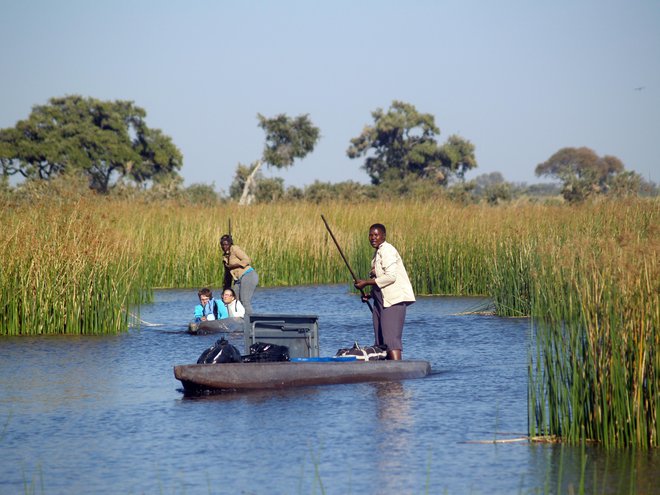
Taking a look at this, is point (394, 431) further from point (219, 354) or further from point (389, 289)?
Answer: point (389, 289)

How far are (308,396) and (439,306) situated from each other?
1001cm

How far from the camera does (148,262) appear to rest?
2512 centimetres

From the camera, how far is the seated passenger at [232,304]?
1838cm

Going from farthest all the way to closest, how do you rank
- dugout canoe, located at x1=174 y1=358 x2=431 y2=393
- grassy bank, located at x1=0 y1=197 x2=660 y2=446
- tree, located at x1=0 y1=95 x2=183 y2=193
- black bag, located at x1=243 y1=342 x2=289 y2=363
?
tree, located at x1=0 y1=95 x2=183 y2=193 < black bag, located at x1=243 y1=342 x2=289 y2=363 < dugout canoe, located at x1=174 y1=358 x2=431 y2=393 < grassy bank, located at x1=0 y1=197 x2=660 y2=446

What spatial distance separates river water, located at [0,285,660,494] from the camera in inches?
351

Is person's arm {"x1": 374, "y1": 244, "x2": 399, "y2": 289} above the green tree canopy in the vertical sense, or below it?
below

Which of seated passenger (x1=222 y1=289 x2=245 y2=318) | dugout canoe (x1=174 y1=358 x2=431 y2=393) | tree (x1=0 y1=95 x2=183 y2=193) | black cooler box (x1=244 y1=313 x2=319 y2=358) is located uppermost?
tree (x1=0 y1=95 x2=183 y2=193)

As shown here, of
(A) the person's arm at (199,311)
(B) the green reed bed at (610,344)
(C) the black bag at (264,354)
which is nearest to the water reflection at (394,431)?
(C) the black bag at (264,354)

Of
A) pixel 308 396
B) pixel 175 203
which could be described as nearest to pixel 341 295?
pixel 175 203

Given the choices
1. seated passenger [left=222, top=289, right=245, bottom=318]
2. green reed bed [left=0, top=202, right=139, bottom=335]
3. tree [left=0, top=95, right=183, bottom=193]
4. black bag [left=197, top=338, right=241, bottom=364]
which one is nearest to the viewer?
black bag [left=197, top=338, right=241, bottom=364]

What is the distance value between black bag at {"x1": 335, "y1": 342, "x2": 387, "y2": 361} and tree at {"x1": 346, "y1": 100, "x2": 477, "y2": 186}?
4097 cm

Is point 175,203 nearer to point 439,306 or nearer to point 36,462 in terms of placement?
point 439,306

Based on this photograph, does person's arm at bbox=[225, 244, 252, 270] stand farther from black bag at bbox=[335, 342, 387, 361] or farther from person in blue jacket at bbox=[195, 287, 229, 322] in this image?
black bag at bbox=[335, 342, 387, 361]

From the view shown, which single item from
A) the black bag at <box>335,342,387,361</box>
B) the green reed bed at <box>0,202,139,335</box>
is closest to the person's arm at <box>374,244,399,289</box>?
the black bag at <box>335,342,387,361</box>
